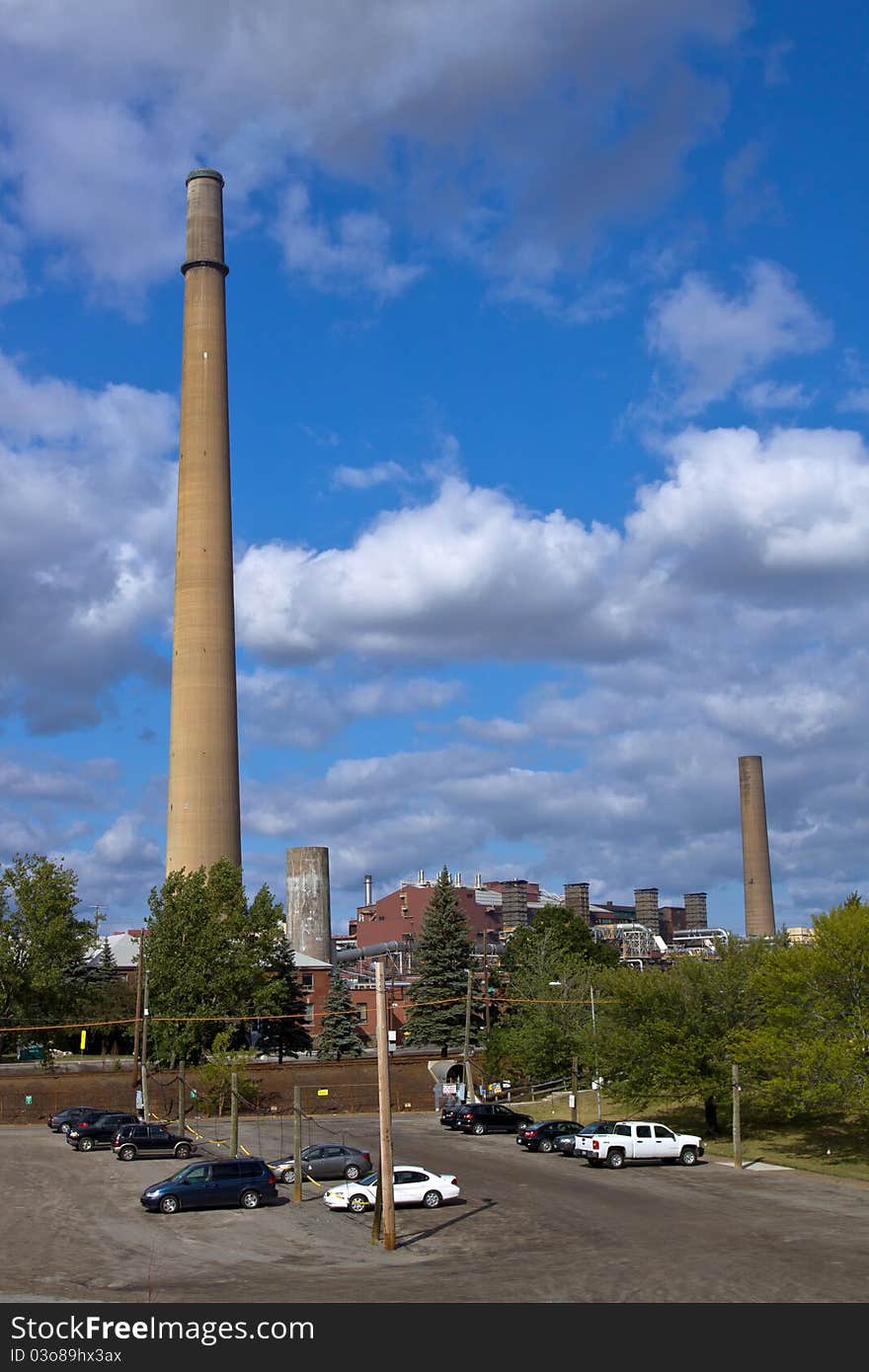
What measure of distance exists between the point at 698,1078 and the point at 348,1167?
53.8 feet

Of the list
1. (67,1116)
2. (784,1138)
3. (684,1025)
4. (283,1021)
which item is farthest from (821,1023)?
(283,1021)

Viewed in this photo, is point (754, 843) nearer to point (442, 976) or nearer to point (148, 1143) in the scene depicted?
point (442, 976)

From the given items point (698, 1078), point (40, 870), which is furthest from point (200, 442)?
point (698, 1078)

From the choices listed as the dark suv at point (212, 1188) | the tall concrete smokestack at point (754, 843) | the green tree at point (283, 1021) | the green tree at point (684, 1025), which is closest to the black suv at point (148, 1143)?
the dark suv at point (212, 1188)

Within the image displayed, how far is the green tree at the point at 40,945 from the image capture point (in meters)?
69.6

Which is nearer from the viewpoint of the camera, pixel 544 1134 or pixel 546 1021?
pixel 544 1134

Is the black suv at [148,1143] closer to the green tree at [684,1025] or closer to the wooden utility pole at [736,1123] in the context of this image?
the green tree at [684,1025]

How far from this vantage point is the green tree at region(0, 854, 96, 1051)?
69625mm

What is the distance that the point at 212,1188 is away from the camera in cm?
3375

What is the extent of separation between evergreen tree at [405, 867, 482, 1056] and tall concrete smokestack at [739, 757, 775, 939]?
115 feet

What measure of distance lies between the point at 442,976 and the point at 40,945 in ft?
91.5

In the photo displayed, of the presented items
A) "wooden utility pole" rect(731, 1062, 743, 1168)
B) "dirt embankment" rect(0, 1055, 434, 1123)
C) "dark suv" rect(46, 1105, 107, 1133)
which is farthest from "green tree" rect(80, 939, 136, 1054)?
"wooden utility pole" rect(731, 1062, 743, 1168)
